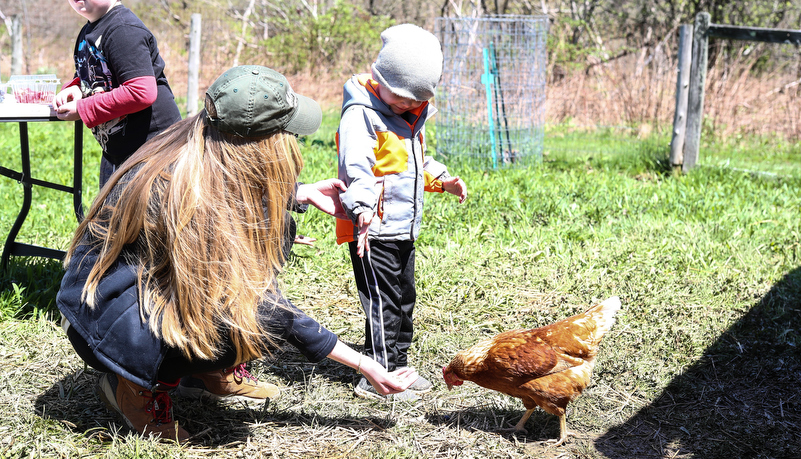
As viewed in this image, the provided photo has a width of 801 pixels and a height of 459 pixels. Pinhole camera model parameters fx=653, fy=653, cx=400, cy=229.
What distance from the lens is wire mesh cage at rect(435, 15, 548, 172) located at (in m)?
7.21

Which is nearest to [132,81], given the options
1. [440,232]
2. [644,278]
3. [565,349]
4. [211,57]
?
[565,349]

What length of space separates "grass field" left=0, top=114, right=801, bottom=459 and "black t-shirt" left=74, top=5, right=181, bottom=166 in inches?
41.0

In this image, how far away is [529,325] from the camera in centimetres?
348

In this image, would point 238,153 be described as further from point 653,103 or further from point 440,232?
point 653,103

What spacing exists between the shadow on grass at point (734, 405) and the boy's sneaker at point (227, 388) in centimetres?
142

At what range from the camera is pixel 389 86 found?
2.53m

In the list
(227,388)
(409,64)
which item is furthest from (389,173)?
(227,388)

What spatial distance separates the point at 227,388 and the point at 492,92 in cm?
539

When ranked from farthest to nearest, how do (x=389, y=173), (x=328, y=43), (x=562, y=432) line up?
(x=328, y=43)
(x=389, y=173)
(x=562, y=432)

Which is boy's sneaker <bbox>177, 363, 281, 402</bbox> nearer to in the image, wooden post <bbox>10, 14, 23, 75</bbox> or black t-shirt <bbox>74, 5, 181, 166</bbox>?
black t-shirt <bbox>74, 5, 181, 166</bbox>

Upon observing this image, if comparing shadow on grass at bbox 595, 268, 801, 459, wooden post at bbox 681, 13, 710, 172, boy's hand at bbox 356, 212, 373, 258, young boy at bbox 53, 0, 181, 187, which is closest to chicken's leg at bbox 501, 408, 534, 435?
shadow on grass at bbox 595, 268, 801, 459

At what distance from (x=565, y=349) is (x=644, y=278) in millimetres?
1658

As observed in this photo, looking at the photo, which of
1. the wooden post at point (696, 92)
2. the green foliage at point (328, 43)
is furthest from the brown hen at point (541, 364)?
the green foliage at point (328, 43)

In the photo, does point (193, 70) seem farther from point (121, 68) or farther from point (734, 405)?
point (734, 405)
